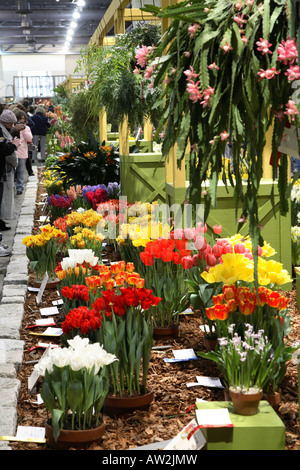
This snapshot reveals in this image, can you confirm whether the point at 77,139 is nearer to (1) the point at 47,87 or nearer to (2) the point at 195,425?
(2) the point at 195,425

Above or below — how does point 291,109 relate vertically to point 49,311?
above

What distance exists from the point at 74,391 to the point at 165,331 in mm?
1348

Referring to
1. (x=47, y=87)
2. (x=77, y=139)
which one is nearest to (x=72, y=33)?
(x=47, y=87)

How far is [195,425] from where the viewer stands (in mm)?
2020

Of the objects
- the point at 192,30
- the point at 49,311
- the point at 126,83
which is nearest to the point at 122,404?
the point at 192,30

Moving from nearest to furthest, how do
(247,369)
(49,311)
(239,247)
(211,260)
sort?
1. (247,369)
2. (239,247)
3. (211,260)
4. (49,311)

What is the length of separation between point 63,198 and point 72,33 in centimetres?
1961

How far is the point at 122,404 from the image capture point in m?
2.57

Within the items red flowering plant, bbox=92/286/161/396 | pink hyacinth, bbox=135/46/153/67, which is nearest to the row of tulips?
red flowering plant, bbox=92/286/161/396

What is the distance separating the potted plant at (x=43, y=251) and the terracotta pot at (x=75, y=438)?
8.07 ft

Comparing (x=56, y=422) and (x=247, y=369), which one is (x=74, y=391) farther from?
(x=247, y=369)

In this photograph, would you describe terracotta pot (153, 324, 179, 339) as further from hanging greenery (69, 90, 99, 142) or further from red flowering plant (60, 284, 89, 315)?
hanging greenery (69, 90, 99, 142)

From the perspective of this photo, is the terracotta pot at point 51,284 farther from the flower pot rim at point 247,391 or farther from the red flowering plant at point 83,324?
the flower pot rim at point 247,391

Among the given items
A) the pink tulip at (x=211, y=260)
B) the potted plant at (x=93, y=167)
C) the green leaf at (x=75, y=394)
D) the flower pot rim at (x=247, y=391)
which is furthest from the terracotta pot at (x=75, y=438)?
the potted plant at (x=93, y=167)
